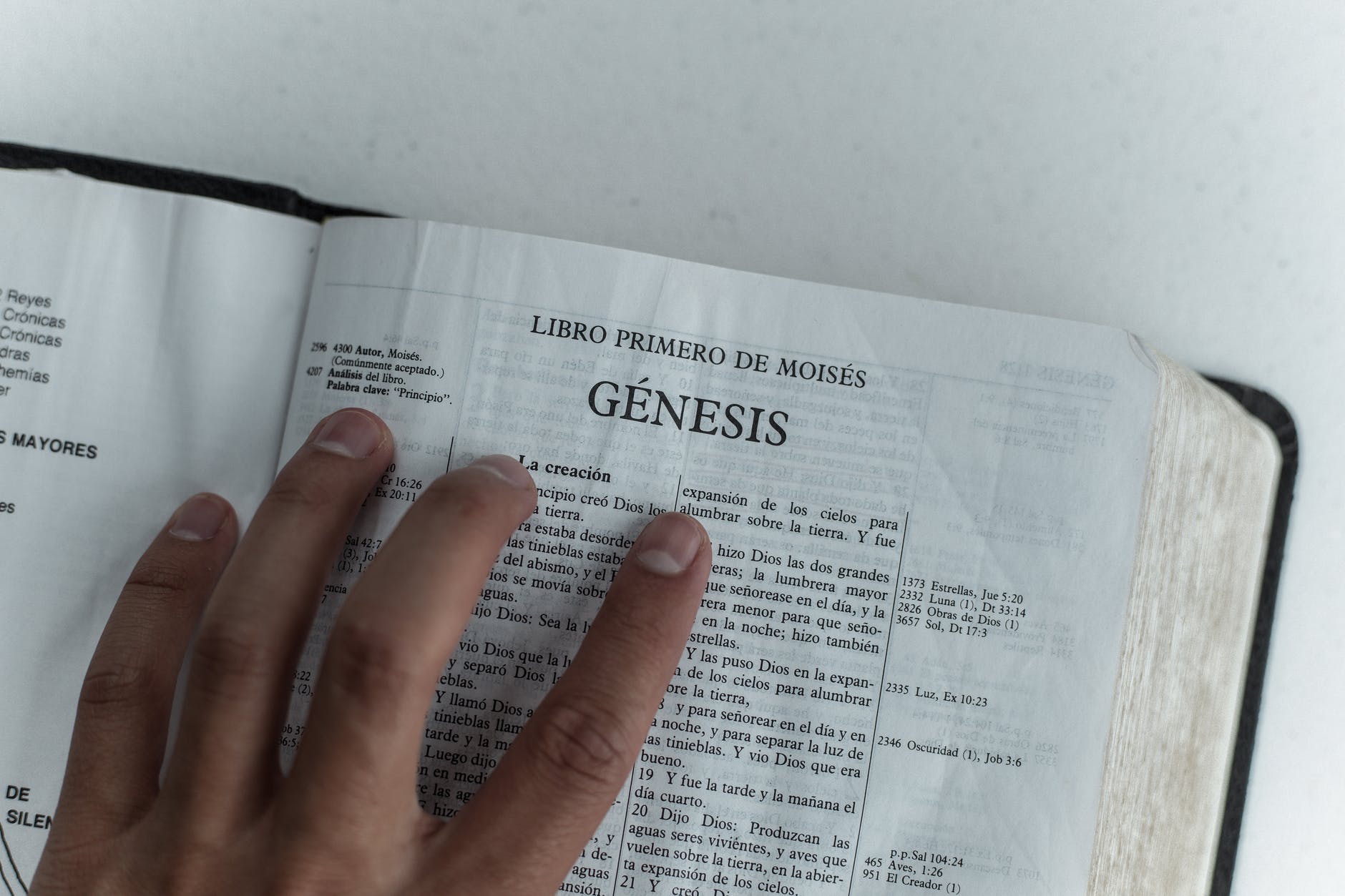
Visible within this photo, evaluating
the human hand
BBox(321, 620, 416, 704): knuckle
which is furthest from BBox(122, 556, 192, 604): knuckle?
BBox(321, 620, 416, 704): knuckle

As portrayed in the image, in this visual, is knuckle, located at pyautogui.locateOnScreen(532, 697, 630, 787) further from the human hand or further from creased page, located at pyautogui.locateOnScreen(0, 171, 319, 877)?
creased page, located at pyautogui.locateOnScreen(0, 171, 319, 877)

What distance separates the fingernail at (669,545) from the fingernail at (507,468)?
57 mm

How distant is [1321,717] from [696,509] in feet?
1.10

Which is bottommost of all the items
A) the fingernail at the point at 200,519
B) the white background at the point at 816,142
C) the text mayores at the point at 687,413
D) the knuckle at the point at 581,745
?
the knuckle at the point at 581,745

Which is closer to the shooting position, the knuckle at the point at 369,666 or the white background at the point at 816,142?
the knuckle at the point at 369,666

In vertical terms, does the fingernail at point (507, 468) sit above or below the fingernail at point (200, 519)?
above

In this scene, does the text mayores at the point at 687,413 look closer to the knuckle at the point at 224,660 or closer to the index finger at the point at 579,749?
the index finger at the point at 579,749

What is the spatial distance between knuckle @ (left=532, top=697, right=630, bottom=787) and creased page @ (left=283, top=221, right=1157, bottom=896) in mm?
37

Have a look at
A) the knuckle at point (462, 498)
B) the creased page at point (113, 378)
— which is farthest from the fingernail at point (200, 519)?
the knuckle at point (462, 498)

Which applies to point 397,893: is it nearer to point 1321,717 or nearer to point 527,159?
point 527,159

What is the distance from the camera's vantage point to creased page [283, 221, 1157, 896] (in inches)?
14.9

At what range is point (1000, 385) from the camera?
390 mm

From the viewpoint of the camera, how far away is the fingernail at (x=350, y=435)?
0.37 meters

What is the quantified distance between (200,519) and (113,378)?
0.08 m
